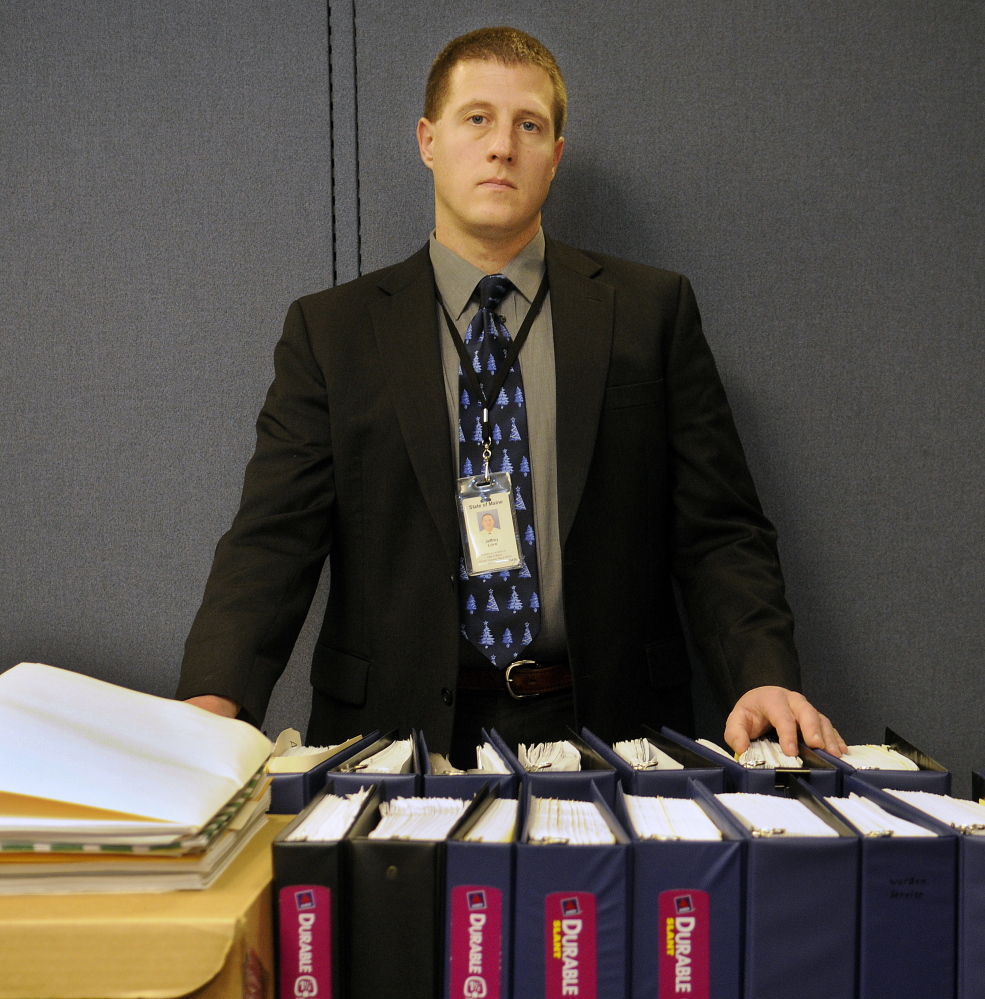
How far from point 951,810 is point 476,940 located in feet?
1.45

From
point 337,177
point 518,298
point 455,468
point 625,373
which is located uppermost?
point 337,177

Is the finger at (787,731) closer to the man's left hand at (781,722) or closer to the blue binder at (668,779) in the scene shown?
the man's left hand at (781,722)

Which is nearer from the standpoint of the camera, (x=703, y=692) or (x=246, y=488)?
(x=246, y=488)

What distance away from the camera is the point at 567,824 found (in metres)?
0.76

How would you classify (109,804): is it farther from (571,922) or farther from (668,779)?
(668,779)

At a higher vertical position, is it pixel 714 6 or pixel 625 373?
pixel 714 6

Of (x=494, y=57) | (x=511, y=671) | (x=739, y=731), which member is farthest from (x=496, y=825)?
(x=494, y=57)

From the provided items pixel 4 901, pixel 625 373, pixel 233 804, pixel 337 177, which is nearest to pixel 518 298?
pixel 625 373

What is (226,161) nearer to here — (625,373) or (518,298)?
(518,298)

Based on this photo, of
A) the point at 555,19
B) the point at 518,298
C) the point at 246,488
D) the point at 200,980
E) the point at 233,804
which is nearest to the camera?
the point at 200,980

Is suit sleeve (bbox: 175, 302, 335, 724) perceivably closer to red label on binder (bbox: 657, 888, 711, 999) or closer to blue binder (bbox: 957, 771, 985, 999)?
red label on binder (bbox: 657, 888, 711, 999)

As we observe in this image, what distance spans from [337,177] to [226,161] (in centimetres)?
27

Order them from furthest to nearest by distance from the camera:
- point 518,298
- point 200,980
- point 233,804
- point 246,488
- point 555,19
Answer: point 555,19, point 518,298, point 246,488, point 233,804, point 200,980

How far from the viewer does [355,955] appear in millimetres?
723
